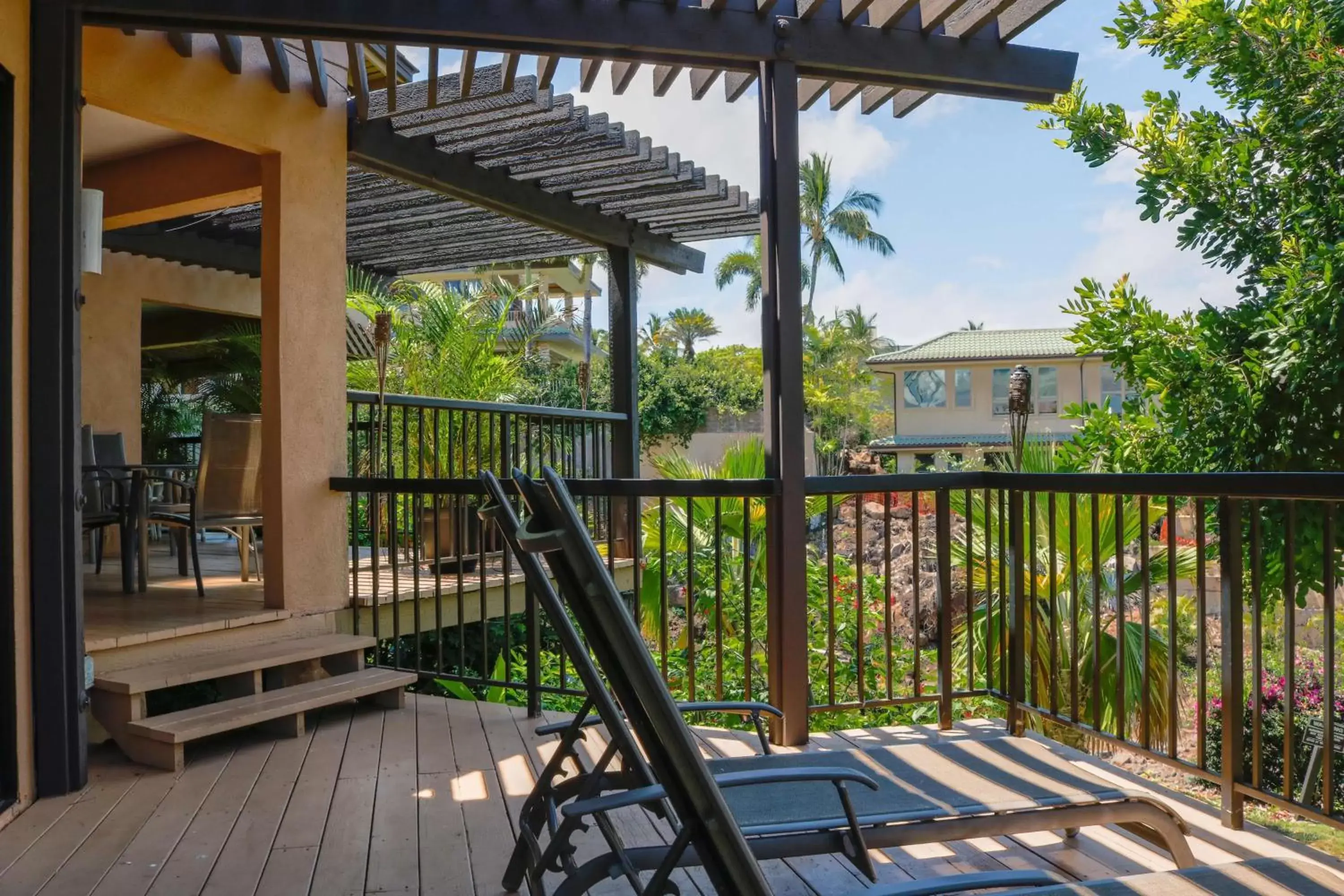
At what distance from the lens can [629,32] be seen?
3594 millimetres

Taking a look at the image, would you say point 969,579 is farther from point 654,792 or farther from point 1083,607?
point 1083,607

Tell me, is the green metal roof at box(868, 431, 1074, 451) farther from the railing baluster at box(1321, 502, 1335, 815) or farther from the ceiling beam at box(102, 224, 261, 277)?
the railing baluster at box(1321, 502, 1335, 815)

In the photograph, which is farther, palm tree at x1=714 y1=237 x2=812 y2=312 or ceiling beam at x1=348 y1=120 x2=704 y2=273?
palm tree at x1=714 y1=237 x2=812 y2=312

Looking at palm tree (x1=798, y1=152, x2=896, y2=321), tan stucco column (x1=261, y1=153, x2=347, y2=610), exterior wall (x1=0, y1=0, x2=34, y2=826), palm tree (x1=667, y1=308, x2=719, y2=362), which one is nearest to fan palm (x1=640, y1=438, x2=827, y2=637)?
tan stucco column (x1=261, y1=153, x2=347, y2=610)

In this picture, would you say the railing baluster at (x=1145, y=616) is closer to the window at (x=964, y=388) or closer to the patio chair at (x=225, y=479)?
the patio chair at (x=225, y=479)

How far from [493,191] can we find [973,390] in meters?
30.0

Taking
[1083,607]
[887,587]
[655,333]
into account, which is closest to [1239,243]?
[1083,607]

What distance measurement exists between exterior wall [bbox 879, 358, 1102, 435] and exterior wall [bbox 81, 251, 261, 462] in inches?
1078

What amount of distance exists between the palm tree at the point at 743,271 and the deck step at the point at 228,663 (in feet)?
120

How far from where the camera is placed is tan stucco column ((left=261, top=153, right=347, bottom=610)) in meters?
4.75

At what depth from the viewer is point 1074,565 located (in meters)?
3.26

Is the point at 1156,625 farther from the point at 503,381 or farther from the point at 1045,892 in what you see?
the point at 1045,892

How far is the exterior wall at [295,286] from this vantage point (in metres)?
4.55

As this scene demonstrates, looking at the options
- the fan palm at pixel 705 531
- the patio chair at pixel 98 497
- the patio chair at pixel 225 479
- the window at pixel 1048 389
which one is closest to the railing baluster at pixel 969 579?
the fan palm at pixel 705 531
